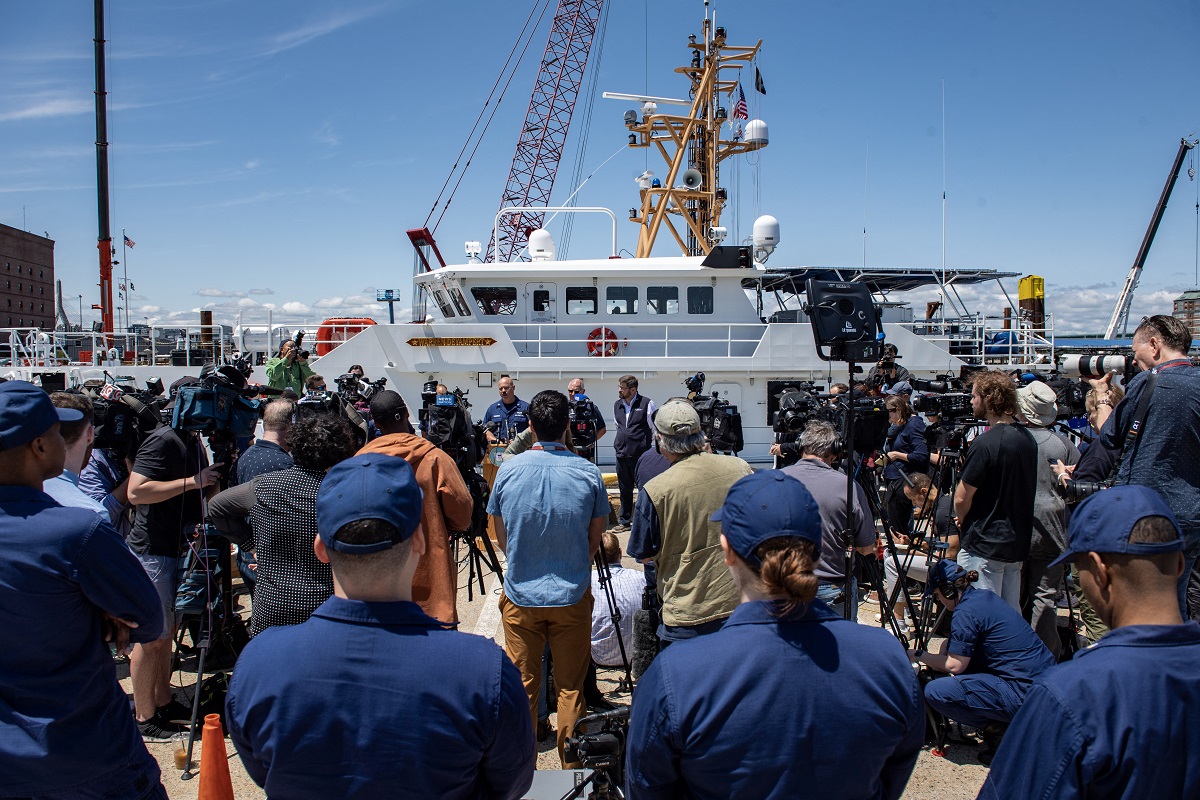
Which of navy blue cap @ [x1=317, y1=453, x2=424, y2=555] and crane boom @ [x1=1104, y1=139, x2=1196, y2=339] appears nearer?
navy blue cap @ [x1=317, y1=453, x2=424, y2=555]

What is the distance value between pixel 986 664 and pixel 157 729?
436 cm

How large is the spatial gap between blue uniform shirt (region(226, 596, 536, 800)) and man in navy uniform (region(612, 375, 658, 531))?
23.0 feet

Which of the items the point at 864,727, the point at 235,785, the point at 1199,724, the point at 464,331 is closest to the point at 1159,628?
the point at 1199,724

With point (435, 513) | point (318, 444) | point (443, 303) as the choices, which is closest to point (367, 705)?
point (318, 444)

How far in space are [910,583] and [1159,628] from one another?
4.80 m

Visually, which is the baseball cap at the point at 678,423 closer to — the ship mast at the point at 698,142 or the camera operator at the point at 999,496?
the camera operator at the point at 999,496

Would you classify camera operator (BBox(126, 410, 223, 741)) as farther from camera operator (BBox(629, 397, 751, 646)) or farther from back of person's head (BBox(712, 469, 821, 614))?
back of person's head (BBox(712, 469, 821, 614))

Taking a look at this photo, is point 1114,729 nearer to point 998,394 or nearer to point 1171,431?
point 1171,431

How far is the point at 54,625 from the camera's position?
82.0 inches

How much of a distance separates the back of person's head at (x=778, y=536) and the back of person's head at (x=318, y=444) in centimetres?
186

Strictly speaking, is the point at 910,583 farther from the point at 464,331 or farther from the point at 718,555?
the point at 464,331

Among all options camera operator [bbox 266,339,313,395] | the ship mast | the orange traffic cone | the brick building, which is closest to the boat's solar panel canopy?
the ship mast

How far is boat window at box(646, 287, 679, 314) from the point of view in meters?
13.1

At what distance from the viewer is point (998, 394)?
423 cm
